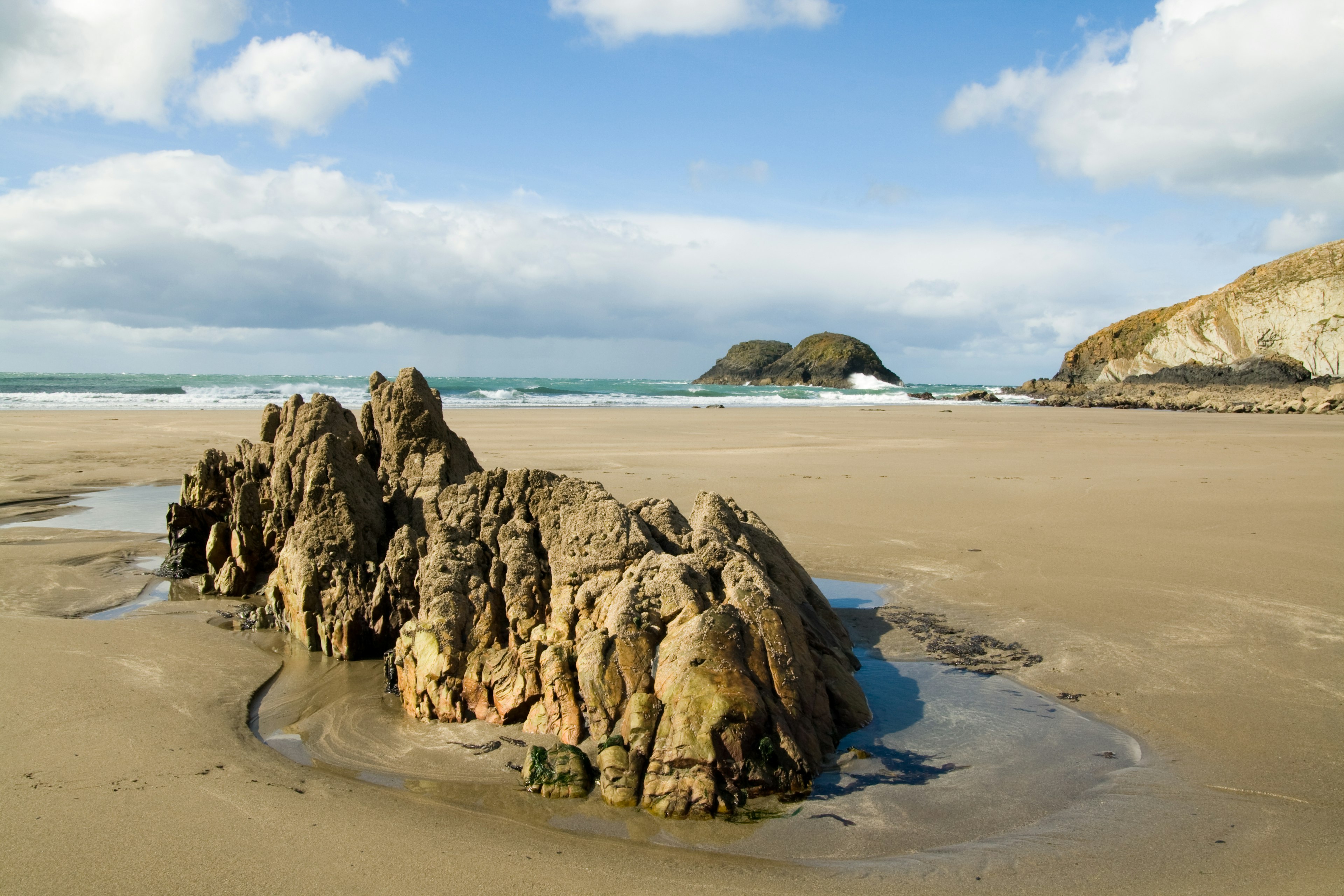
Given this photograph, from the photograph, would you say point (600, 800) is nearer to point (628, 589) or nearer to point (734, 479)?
point (628, 589)

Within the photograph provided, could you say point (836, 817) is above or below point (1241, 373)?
below

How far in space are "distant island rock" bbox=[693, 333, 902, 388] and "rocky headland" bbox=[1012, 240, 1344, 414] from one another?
121 feet

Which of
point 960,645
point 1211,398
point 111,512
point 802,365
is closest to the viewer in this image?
point 960,645

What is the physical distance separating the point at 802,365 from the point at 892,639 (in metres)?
96.9

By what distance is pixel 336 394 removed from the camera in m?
49.6

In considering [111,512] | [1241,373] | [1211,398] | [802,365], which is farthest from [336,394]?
[802,365]

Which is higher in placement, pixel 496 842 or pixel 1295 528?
pixel 1295 528

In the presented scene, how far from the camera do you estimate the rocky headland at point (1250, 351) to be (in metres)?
40.9

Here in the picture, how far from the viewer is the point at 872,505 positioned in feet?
36.6

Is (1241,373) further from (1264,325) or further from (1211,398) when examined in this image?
(1211,398)

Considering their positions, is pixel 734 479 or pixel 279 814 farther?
pixel 734 479

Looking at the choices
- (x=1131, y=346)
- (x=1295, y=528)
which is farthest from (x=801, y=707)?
(x=1131, y=346)

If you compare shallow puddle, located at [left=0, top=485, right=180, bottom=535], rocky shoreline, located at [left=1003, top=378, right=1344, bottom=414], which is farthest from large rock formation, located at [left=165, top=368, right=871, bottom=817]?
rocky shoreline, located at [left=1003, top=378, right=1344, bottom=414]

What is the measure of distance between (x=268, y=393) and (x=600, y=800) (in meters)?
49.4
